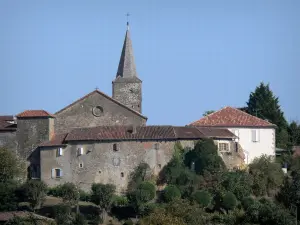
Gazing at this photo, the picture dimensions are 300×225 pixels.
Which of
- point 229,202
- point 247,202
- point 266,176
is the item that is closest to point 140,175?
point 229,202

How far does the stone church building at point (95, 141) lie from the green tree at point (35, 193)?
149 inches

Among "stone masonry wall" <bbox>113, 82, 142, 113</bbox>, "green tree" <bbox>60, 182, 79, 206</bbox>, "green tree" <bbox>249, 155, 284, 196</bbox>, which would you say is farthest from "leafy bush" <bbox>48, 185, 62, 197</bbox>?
"stone masonry wall" <bbox>113, 82, 142, 113</bbox>

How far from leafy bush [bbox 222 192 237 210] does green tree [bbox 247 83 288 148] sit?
1765 cm

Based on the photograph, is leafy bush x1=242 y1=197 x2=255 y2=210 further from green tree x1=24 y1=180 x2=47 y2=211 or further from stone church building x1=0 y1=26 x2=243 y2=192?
green tree x1=24 y1=180 x2=47 y2=211

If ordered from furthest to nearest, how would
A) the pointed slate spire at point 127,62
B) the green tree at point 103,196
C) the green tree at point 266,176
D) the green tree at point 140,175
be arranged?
the pointed slate spire at point 127,62, the green tree at point 266,176, the green tree at point 140,175, the green tree at point 103,196

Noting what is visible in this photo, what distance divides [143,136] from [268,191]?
31.0 feet

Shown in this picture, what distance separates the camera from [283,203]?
70.4 metres

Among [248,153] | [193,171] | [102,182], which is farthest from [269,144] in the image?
[102,182]

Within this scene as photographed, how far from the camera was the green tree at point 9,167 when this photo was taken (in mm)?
79244

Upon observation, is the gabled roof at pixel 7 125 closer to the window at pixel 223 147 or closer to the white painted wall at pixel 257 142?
the window at pixel 223 147

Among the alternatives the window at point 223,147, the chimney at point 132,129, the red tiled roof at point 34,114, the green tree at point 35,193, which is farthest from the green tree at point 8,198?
the window at point 223,147

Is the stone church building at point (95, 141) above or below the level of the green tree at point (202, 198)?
above

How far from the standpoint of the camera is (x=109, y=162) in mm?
79812

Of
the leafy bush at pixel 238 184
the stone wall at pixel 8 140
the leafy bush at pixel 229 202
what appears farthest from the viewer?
the stone wall at pixel 8 140
